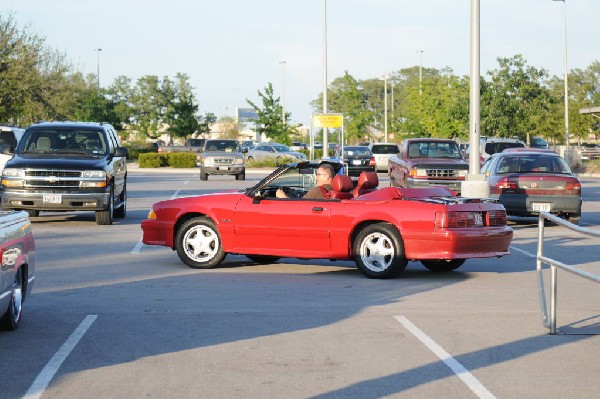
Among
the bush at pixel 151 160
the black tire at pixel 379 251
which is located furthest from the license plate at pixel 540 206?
the bush at pixel 151 160

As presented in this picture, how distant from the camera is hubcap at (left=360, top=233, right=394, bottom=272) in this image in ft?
42.5

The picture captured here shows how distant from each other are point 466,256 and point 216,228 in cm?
328

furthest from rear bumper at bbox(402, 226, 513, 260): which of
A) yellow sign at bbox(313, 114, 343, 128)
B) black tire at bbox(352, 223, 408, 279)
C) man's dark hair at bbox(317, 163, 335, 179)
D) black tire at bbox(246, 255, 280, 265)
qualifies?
yellow sign at bbox(313, 114, 343, 128)

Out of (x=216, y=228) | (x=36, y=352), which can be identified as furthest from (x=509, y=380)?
(x=216, y=228)

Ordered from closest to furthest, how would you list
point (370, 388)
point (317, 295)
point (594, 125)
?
point (370, 388) → point (317, 295) → point (594, 125)

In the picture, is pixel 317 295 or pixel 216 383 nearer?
pixel 216 383

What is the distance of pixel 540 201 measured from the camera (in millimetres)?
20953

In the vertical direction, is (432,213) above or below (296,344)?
above

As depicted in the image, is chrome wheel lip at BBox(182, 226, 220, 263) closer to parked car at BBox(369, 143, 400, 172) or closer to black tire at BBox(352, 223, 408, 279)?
black tire at BBox(352, 223, 408, 279)

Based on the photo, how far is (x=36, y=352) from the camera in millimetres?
8258

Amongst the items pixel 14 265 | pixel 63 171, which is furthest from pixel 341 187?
pixel 63 171

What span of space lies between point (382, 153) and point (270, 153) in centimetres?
937

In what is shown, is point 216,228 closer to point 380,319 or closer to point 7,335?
point 380,319

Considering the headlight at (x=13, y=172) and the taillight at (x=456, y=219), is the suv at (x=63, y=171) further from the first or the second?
the taillight at (x=456, y=219)
